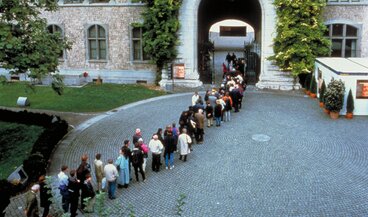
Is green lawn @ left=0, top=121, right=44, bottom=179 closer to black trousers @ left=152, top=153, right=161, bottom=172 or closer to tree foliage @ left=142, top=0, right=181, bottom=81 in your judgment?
black trousers @ left=152, top=153, right=161, bottom=172

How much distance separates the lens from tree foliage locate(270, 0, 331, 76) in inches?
1176

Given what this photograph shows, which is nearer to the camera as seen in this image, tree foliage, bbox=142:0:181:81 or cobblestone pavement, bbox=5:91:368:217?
cobblestone pavement, bbox=5:91:368:217

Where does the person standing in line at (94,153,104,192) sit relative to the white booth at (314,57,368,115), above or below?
below

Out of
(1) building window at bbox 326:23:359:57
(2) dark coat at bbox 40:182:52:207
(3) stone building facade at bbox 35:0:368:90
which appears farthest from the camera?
(1) building window at bbox 326:23:359:57

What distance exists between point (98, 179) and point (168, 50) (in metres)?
17.9

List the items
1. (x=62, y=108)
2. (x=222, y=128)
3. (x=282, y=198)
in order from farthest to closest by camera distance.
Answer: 1. (x=62, y=108)
2. (x=222, y=128)
3. (x=282, y=198)

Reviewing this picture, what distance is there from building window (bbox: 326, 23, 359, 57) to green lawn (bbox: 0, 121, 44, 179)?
20077 mm

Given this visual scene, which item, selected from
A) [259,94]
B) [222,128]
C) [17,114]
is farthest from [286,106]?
[17,114]

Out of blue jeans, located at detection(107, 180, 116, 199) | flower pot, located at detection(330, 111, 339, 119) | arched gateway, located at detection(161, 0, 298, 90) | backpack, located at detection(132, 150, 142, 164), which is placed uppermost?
arched gateway, located at detection(161, 0, 298, 90)

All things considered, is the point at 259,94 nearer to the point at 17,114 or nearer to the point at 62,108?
the point at 62,108

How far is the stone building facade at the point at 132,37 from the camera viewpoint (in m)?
31.3

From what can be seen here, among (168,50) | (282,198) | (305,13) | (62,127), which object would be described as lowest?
(282,198)

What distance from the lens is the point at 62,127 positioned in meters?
20.7

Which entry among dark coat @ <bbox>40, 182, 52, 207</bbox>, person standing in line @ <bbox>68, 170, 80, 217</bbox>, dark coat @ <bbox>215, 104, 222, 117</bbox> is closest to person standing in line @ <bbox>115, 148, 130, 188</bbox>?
person standing in line @ <bbox>68, 170, 80, 217</bbox>
